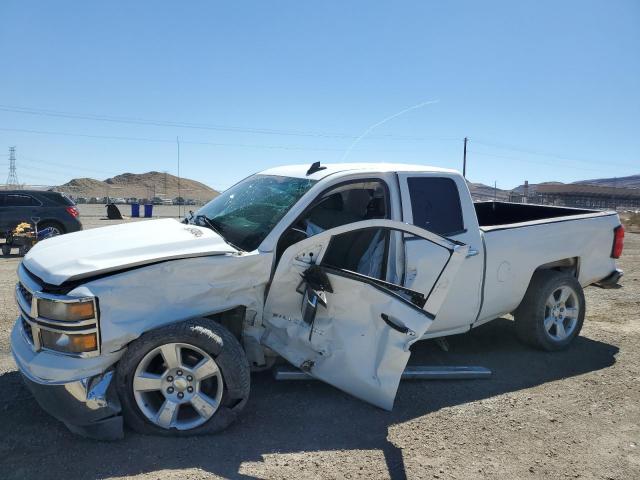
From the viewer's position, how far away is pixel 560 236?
5648 mm

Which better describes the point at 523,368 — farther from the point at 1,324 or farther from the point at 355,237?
the point at 1,324

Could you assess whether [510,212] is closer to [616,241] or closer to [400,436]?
[616,241]

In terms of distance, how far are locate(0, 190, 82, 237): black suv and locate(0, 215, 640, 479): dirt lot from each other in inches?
359

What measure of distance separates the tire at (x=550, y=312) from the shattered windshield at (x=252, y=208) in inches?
107

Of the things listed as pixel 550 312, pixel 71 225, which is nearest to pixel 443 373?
pixel 550 312

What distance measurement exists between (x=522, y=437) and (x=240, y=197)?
118 inches

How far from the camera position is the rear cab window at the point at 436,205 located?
15.5 feet

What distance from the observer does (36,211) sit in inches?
529

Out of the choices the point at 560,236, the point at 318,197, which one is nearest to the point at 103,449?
the point at 318,197

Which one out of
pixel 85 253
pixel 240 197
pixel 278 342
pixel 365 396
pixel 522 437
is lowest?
pixel 522 437

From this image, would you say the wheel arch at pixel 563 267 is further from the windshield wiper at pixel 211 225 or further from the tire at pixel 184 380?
the tire at pixel 184 380

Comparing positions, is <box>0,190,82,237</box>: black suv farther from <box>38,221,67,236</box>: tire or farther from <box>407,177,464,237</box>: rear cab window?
<box>407,177,464,237</box>: rear cab window

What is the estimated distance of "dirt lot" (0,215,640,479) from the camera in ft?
10.7

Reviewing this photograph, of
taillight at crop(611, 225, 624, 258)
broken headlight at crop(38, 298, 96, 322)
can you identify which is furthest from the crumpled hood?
taillight at crop(611, 225, 624, 258)
